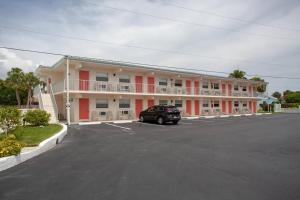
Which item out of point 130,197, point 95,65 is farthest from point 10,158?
point 95,65

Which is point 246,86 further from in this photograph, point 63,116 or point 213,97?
point 63,116

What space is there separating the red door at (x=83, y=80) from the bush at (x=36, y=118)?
6.30m

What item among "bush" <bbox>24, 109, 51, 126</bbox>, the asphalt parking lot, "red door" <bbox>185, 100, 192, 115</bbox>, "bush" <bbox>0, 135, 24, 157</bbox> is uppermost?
"red door" <bbox>185, 100, 192, 115</bbox>

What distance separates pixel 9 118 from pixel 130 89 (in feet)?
46.6

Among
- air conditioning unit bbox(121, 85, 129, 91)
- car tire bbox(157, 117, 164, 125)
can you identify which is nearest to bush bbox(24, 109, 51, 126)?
car tire bbox(157, 117, 164, 125)

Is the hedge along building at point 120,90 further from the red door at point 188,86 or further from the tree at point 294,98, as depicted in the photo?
the tree at point 294,98

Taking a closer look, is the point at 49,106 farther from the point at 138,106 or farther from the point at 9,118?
the point at 9,118

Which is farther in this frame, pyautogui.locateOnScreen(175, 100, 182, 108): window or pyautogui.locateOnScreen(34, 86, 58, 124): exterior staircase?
pyautogui.locateOnScreen(175, 100, 182, 108): window

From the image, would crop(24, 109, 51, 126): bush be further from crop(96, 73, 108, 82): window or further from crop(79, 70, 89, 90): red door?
crop(96, 73, 108, 82): window

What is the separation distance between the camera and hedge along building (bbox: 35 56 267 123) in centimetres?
1973

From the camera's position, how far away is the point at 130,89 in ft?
73.5

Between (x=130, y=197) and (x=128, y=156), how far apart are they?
3.16 meters

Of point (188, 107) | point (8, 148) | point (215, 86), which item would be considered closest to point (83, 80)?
point (8, 148)

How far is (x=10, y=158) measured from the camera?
6.04 meters
